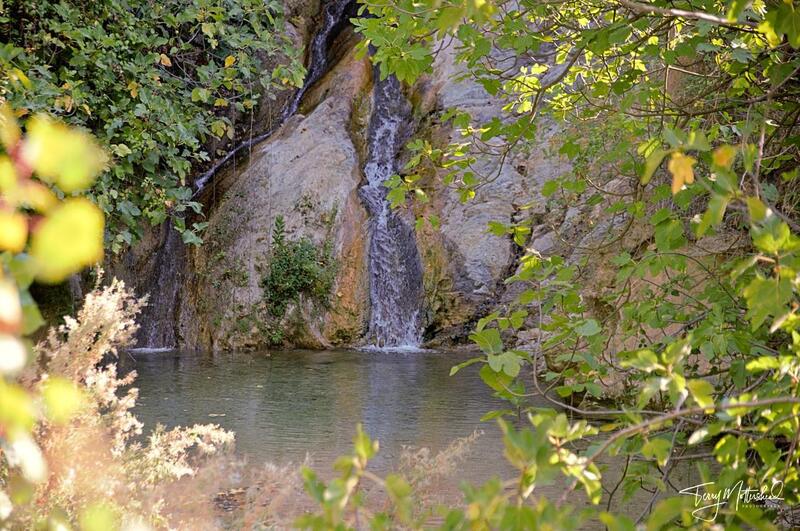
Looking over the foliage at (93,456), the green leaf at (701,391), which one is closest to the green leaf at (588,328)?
the green leaf at (701,391)

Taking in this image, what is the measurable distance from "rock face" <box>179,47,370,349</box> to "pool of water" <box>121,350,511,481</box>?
970mm

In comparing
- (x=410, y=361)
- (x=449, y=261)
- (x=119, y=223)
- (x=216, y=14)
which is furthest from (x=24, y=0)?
(x=449, y=261)

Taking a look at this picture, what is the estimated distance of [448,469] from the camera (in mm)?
2586

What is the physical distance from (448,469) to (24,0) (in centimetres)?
599

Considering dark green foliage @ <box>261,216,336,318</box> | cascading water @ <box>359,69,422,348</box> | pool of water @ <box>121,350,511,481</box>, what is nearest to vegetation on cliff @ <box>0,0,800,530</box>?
pool of water @ <box>121,350,511,481</box>

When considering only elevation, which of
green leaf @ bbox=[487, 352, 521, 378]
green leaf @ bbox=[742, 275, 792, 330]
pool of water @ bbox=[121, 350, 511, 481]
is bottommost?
pool of water @ bbox=[121, 350, 511, 481]

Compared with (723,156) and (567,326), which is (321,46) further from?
(723,156)

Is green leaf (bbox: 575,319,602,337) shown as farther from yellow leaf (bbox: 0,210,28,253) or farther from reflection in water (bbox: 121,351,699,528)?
yellow leaf (bbox: 0,210,28,253)

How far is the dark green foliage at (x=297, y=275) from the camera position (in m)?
11.0

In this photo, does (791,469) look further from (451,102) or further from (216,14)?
(451,102)

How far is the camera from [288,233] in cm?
1127

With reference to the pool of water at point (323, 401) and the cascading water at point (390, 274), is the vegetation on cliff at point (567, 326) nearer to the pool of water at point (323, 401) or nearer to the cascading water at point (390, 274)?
the pool of water at point (323, 401)

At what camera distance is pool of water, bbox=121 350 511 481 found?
192 inches

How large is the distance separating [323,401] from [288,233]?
5101 millimetres
